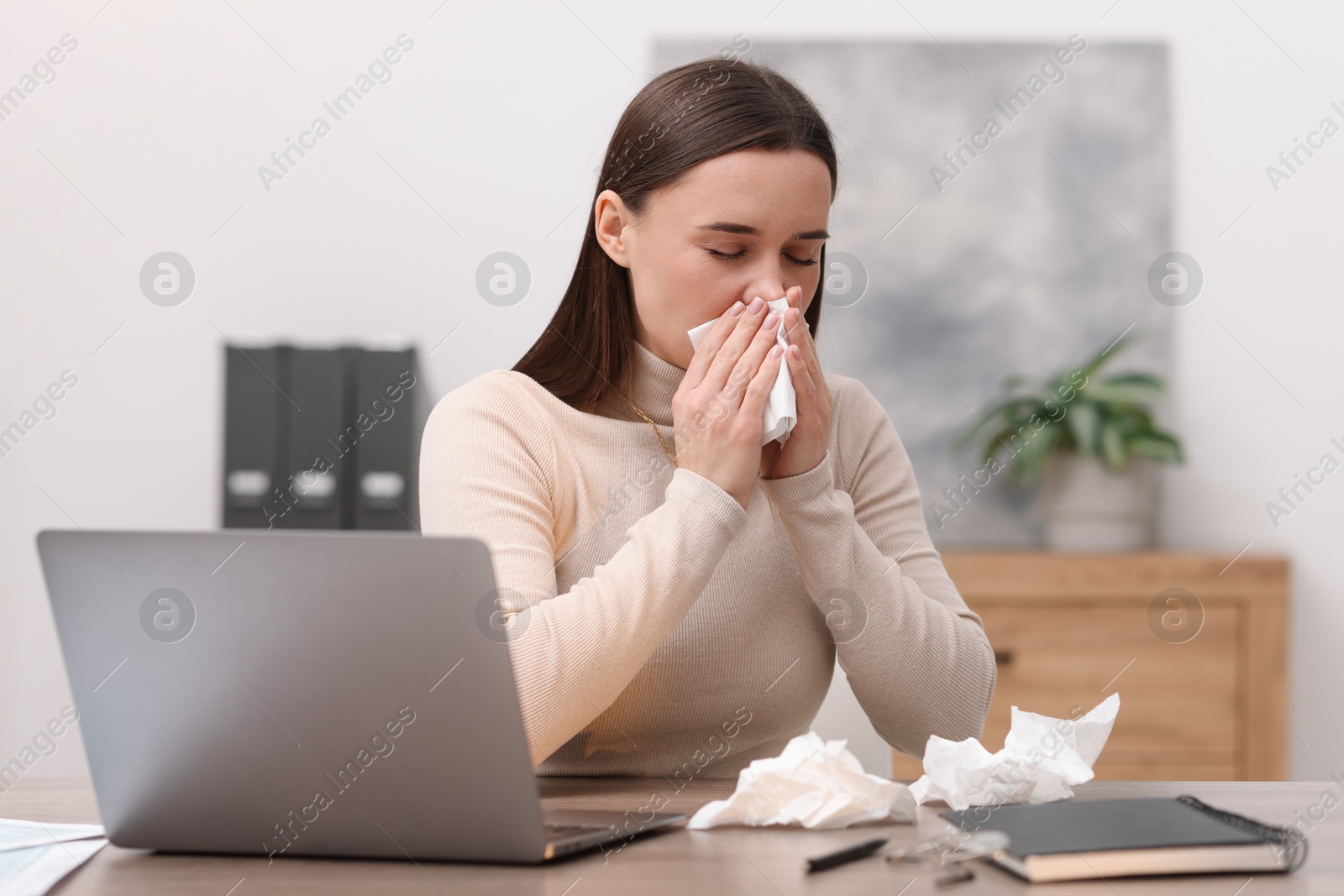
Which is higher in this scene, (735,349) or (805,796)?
(735,349)

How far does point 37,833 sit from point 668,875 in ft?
1.46

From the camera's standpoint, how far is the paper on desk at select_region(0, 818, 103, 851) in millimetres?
729

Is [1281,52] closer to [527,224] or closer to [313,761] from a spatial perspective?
[527,224]

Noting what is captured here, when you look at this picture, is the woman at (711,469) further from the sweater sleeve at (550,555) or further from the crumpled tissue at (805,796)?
the crumpled tissue at (805,796)

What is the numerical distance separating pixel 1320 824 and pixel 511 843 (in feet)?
1.87

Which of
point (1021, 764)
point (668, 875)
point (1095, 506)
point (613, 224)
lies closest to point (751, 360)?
point (613, 224)

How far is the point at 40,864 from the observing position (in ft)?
2.24

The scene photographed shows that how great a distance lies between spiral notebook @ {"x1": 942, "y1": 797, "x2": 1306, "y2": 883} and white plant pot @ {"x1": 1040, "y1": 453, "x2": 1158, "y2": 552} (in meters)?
1.88

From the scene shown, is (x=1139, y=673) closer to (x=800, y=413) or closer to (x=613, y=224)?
(x=800, y=413)

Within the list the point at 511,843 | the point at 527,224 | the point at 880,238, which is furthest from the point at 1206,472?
the point at 511,843

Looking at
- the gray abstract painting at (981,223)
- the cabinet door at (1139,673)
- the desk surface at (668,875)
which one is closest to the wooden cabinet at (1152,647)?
the cabinet door at (1139,673)

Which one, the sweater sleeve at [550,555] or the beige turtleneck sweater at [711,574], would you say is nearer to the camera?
the sweater sleeve at [550,555]

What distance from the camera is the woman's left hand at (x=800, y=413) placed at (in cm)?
111

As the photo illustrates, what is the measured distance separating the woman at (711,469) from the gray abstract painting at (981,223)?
1.44m
